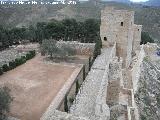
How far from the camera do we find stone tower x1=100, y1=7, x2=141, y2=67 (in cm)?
2833

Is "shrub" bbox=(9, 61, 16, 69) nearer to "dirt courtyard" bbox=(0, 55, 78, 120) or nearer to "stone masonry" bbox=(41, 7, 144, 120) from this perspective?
"dirt courtyard" bbox=(0, 55, 78, 120)

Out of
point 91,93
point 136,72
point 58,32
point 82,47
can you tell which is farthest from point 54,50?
point 91,93

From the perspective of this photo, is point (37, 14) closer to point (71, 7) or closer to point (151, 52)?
point (71, 7)

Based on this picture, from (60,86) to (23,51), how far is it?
14637 mm

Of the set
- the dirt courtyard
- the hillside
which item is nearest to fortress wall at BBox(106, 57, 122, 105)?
the dirt courtyard

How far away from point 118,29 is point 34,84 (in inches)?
360

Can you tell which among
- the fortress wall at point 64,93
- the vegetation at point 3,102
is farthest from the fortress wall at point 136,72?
the vegetation at point 3,102

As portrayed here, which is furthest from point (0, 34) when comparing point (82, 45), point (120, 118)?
point (120, 118)

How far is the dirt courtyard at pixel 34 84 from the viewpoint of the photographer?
2061cm

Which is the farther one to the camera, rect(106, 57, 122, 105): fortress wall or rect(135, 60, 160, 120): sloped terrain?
rect(135, 60, 160, 120): sloped terrain

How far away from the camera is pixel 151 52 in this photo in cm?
3491

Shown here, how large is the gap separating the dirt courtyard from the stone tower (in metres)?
5.00

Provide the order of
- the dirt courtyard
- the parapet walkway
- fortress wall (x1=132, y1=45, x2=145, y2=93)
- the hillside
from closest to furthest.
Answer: the parapet walkway → the dirt courtyard → fortress wall (x1=132, y1=45, x2=145, y2=93) → the hillside

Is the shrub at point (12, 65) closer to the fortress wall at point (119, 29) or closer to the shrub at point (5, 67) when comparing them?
the shrub at point (5, 67)
